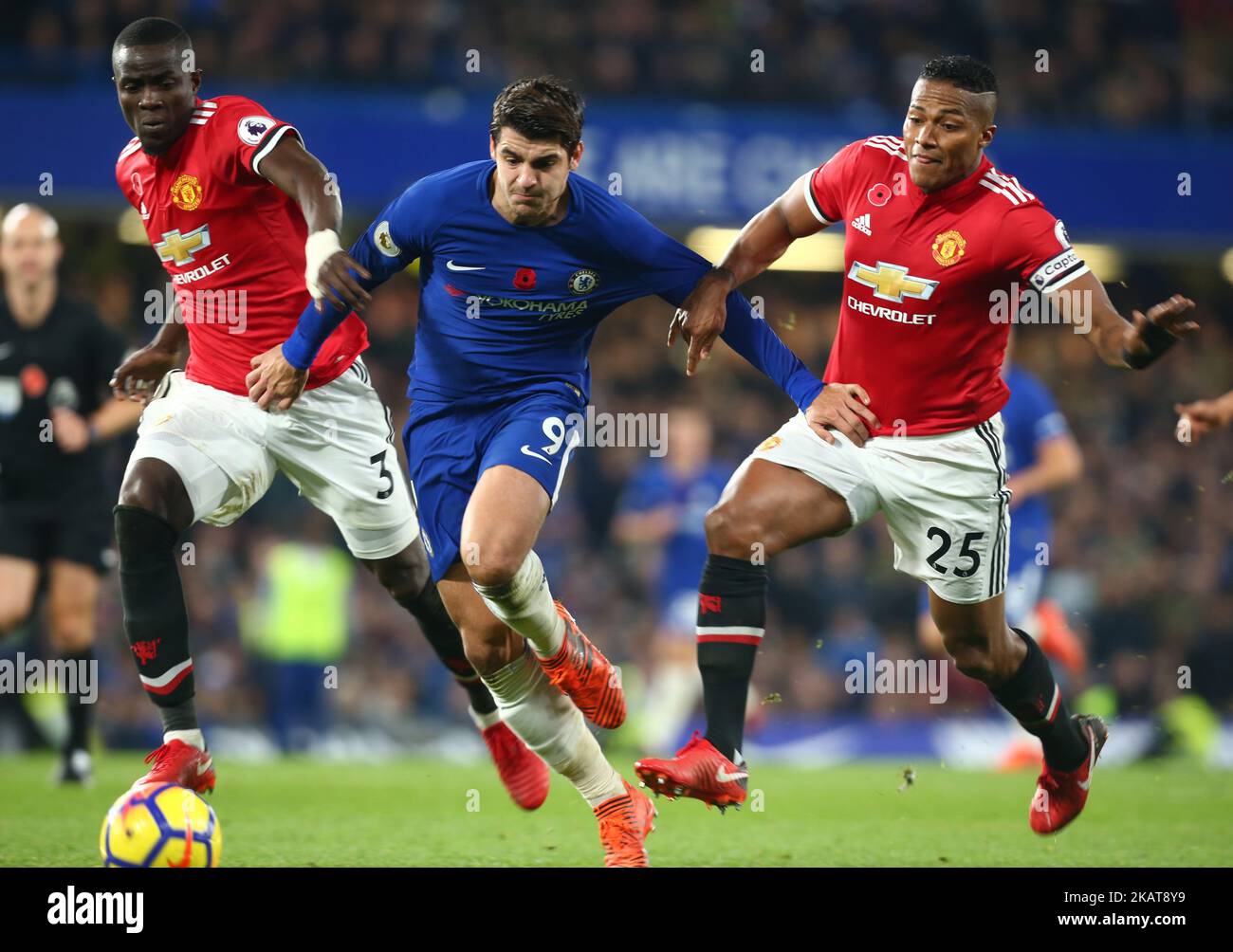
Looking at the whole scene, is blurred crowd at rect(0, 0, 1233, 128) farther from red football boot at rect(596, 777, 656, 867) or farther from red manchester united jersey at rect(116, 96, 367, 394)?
red football boot at rect(596, 777, 656, 867)

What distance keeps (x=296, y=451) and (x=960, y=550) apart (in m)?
2.34

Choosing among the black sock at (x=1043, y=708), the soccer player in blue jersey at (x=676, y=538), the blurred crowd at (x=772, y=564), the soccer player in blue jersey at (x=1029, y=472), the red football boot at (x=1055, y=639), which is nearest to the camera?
the black sock at (x=1043, y=708)

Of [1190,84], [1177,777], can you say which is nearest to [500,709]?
[1177,777]

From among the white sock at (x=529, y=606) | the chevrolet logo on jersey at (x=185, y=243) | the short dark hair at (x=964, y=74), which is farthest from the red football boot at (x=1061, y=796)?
the chevrolet logo on jersey at (x=185, y=243)

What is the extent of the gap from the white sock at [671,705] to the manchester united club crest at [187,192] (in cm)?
609

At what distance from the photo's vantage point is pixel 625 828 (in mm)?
4801

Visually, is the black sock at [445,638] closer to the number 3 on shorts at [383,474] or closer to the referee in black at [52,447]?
the number 3 on shorts at [383,474]

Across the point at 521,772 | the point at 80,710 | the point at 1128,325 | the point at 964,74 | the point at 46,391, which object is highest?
the point at 964,74

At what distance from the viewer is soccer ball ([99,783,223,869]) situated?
4145mm

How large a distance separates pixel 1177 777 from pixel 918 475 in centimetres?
486

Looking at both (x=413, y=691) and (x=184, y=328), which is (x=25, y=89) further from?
(x=184, y=328)

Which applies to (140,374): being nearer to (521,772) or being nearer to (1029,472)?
(521,772)

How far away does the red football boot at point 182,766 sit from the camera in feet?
15.0

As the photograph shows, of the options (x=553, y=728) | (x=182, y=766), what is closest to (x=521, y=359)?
(x=553, y=728)
